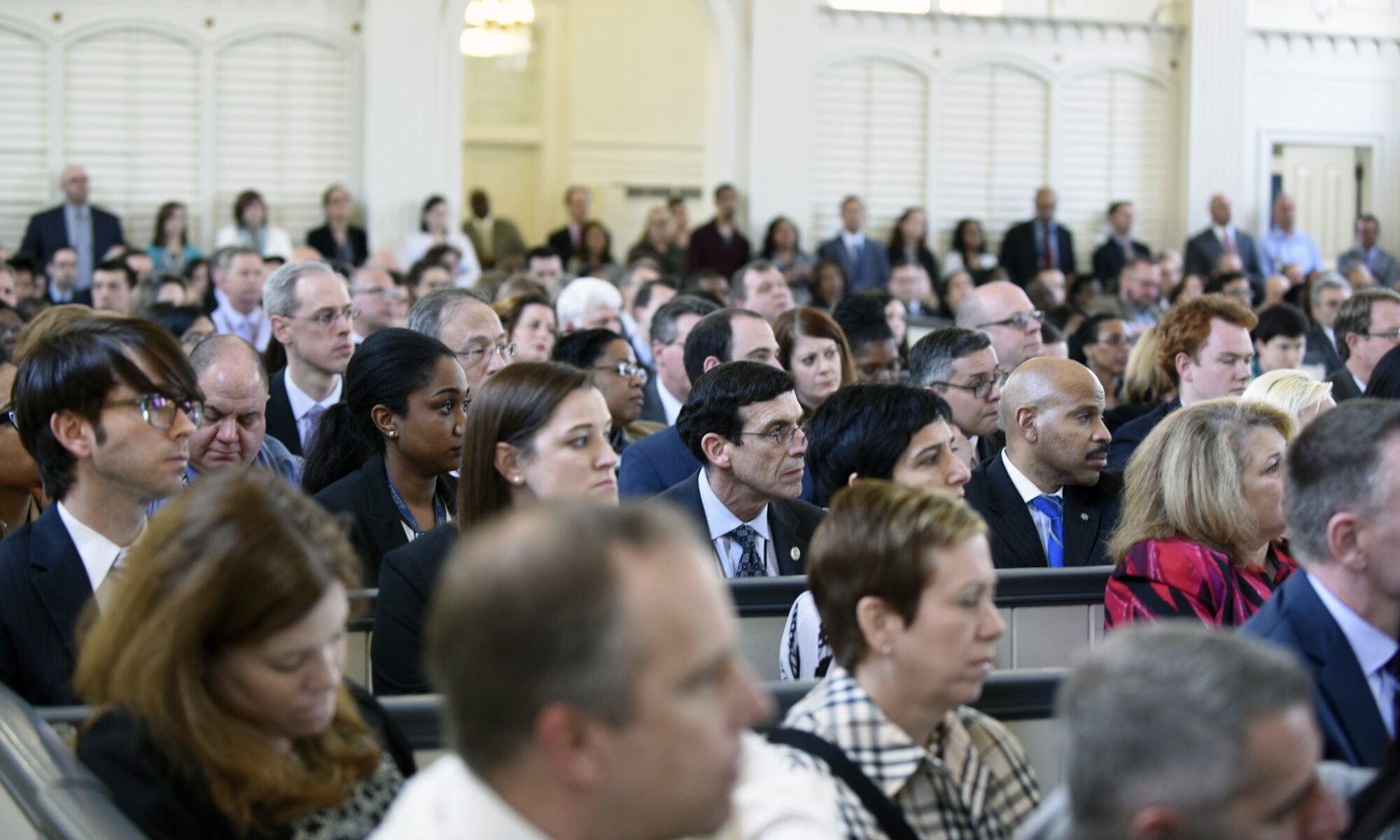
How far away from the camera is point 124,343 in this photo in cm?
324

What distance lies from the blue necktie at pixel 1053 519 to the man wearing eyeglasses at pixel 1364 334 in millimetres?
2878

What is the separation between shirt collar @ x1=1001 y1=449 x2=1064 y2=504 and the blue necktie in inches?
0.4

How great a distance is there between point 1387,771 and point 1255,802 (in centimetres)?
63

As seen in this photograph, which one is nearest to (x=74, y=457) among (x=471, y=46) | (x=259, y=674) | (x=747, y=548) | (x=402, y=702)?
(x=402, y=702)

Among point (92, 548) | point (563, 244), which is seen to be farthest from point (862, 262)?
point (92, 548)

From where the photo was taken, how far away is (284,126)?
14.0 m

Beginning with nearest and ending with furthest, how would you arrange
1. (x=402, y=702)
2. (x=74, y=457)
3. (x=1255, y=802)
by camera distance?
(x=1255, y=802), (x=402, y=702), (x=74, y=457)

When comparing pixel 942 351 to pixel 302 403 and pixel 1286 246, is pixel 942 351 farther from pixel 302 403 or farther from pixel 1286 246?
pixel 1286 246

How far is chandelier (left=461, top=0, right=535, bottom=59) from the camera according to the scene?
587 inches

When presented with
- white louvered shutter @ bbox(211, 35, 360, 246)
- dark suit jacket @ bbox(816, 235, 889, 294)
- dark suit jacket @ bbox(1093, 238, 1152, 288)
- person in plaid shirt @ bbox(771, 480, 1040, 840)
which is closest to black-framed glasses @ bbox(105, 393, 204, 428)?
person in plaid shirt @ bbox(771, 480, 1040, 840)

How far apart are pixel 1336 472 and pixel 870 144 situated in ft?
43.4

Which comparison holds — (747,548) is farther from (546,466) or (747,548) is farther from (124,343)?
(124,343)

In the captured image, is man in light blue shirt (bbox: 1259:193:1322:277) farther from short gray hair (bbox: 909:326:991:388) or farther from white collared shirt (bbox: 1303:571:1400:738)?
white collared shirt (bbox: 1303:571:1400:738)

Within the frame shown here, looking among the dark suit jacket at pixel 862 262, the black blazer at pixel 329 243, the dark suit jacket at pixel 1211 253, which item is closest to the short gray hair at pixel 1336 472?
the black blazer at pixel 329 243
